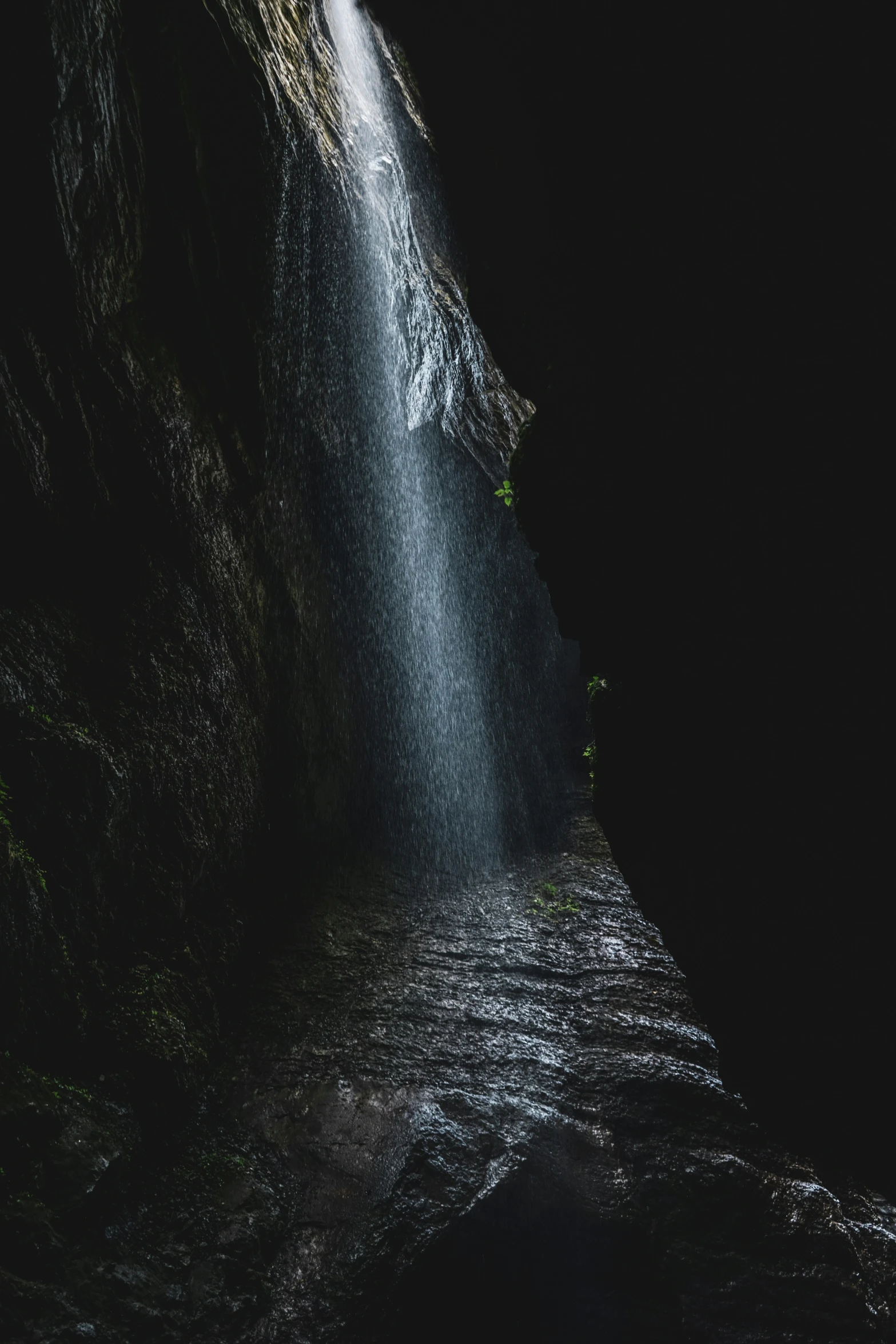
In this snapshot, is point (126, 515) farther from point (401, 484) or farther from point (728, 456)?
point (401, 484)

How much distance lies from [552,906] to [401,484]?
788cm

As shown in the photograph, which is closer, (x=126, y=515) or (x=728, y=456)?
(x=728, y=456)

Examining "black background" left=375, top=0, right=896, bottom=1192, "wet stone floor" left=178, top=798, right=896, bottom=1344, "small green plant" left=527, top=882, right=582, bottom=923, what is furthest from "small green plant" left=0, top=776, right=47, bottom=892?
"small green plant" left=527, top=882, right=582, bottom=923

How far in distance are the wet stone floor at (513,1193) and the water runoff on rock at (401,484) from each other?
5.02m

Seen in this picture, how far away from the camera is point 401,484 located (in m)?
12.9

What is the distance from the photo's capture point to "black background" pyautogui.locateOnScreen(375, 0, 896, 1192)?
3.01 metres

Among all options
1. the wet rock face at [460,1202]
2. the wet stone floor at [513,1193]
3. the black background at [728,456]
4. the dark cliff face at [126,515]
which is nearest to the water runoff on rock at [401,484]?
the dark cliff face at [126,515]

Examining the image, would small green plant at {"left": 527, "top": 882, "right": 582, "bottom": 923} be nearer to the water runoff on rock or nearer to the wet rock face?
the water runoff on rock

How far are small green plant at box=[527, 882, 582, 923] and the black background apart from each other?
444 centimetres

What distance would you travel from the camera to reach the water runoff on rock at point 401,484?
10.2m

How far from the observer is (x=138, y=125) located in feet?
19.0

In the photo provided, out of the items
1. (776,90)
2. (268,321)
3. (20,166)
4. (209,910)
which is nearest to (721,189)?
(776,90)

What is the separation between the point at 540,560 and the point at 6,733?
13.6 ft

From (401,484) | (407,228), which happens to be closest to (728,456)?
(401,484)
